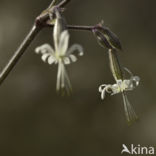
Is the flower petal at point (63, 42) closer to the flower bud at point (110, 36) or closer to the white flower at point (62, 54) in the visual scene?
the white flower at point (62, 54)

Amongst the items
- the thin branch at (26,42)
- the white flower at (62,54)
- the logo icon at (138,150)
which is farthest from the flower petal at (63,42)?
the logo icon at (138,150)

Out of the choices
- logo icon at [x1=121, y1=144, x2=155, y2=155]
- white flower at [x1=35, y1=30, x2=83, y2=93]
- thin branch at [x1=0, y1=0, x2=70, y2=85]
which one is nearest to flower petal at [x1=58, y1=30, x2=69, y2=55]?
white flower at [x1=35, y1=30, x2=83, y2=93]

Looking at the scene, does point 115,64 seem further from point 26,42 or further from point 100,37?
point 26,42

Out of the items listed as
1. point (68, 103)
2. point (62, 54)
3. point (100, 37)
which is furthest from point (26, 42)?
point (68, 103)

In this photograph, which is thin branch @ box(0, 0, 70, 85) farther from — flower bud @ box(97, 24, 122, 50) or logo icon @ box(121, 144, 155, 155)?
logo icon @ box(121, 144, 155, 155)

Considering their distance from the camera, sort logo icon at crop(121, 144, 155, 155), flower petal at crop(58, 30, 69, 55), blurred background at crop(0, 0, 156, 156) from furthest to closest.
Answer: blurred background at crop(0, 0, 156, 156) → logo icon at crop(121, 144, 155, 155) → flower petal at crop(58, 30, 69, 55)

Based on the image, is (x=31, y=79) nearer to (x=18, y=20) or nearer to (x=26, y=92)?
(x=26, y=92)

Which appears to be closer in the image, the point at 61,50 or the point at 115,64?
the point at 61,50

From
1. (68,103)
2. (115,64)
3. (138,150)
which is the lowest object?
(138,150)
